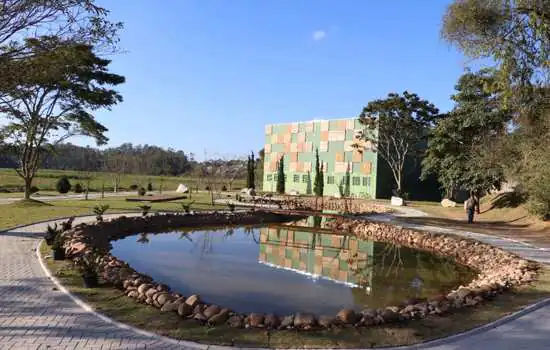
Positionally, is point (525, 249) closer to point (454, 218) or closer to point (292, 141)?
point (454, 218)

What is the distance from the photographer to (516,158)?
19.4 meters

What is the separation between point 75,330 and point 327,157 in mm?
32873

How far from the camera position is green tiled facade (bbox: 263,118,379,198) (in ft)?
113

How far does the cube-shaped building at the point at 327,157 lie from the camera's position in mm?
34406

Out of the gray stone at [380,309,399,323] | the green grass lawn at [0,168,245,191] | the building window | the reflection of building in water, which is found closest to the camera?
the gray stone at [380,309,399,323]

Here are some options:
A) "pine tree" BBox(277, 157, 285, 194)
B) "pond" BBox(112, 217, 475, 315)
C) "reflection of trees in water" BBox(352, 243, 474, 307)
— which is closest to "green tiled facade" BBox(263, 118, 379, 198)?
"pine tree" BBox(277, 157, 285, 194)

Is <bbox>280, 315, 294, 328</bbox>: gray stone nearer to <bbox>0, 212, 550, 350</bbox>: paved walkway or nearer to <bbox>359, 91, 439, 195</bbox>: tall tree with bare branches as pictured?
<bbox>0, 212, 550, 350</bbox>: paved walkway

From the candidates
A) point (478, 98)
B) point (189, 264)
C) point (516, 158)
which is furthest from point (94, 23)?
point (478, 98)

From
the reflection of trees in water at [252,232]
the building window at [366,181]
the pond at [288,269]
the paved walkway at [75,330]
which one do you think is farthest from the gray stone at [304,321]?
the building window at [366,181]

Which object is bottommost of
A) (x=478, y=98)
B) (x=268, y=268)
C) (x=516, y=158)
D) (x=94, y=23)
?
(x=268, y=268)

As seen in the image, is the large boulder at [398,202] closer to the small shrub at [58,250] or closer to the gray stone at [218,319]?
the small shrub at [58,250]

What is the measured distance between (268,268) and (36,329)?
6.16m

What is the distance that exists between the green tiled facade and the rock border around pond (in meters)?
15.8

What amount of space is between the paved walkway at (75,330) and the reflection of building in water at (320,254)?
149 inches
